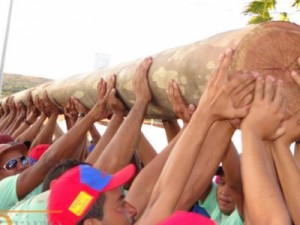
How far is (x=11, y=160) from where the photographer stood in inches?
139

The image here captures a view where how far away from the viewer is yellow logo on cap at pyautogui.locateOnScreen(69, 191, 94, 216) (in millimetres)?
1805

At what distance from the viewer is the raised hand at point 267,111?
182 centimetres

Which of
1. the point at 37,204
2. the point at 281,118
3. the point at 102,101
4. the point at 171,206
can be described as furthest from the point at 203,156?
the point at 102,101

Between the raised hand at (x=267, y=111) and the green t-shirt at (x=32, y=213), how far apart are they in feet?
2.71

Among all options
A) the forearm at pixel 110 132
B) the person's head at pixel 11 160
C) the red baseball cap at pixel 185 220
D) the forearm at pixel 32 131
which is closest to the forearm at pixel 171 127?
the forearm at pixel 110 132

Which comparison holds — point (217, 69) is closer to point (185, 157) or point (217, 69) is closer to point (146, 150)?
point (185, 157)

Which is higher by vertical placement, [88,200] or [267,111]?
[267,111]

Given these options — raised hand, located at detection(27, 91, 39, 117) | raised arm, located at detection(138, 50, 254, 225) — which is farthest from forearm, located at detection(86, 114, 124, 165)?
raised hand, located at detection(27, 91, 39, 117)

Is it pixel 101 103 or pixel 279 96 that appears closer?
pixel 279 96

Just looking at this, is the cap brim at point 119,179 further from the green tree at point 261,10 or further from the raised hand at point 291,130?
the green tree at point 261,10

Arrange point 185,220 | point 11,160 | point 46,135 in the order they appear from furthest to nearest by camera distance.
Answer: point 46,135
point 11,160
point 185,220

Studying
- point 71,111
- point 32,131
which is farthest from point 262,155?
point 32,131

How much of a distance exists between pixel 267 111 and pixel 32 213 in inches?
37.5

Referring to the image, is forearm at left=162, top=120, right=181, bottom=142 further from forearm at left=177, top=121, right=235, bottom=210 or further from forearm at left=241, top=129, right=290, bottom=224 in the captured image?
forearm at left=241, top=129, right=290, bottom=224
